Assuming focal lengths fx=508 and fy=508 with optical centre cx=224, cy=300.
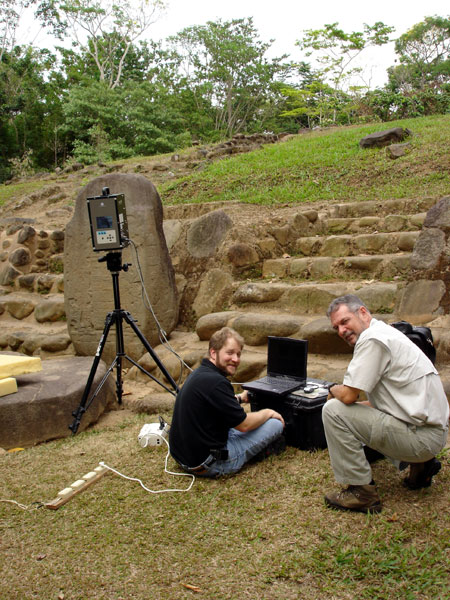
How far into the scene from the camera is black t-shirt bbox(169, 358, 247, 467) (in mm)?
2762

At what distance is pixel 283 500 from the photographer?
2586mm

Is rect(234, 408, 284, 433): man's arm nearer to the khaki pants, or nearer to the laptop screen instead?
the laptop screen

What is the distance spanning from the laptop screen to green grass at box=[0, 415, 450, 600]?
0.55 meters

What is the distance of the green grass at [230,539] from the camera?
1969 millimetres

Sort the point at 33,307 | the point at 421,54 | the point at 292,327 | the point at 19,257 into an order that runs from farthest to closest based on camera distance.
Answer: the point at 421,54
the point at 19,257
the point at 33,307
the point at 292,327

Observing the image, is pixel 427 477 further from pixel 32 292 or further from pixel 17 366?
pixel 32 292

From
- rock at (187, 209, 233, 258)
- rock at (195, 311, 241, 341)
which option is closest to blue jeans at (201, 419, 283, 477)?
rock at (195, 311, 241, 341)

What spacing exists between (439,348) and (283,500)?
1772mm

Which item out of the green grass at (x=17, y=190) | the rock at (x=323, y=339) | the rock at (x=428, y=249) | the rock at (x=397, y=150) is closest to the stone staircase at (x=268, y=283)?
the rock at (x=323, y=339)

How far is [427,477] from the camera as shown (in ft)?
8.24

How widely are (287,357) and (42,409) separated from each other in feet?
6.41

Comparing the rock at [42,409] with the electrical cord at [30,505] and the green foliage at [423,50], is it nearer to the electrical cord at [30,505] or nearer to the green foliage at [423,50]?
the electrical cord at [30,505]

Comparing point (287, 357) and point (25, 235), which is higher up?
point (25, 235)

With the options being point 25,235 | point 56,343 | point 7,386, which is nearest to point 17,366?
point 7,386
